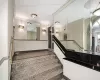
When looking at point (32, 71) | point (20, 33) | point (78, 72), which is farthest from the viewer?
point (20, 33)

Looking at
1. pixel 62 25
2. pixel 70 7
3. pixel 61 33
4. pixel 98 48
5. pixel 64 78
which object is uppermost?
pixel 70 7

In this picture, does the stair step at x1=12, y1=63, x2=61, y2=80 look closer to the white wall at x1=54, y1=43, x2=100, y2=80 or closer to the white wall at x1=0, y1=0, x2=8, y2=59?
the white wall at x1=0, y1=0, x2=8, y2=59

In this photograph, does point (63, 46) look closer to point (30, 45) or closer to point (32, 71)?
point (32, 71)

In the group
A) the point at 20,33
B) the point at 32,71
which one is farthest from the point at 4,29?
the point at 20,33

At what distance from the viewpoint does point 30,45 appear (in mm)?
5023

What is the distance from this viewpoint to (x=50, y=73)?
2.53 metres

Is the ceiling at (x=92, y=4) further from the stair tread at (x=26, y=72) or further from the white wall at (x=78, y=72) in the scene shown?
the stair tread at (x=26, y=72)

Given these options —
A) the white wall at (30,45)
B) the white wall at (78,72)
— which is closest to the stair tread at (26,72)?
the white wall at (78,72)

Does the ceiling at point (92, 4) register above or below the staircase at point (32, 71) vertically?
above

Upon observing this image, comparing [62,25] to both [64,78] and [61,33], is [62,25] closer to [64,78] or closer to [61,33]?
[61,33]

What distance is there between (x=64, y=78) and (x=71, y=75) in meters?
0.42

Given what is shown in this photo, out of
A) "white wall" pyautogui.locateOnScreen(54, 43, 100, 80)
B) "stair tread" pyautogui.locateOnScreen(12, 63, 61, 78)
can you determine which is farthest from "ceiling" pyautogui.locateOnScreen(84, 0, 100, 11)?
"stair tread" pyautogui.locateOnScreen(12, 63, 61, 78)

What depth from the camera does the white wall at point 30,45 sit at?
447 cm

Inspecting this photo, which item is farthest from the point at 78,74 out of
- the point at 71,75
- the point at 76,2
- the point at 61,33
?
the point at 76,2
